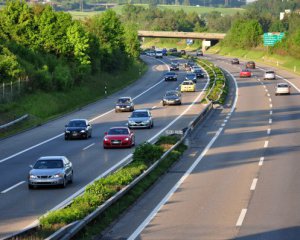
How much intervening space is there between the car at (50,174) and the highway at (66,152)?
0.92 ft

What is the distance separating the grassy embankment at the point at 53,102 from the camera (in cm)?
6292

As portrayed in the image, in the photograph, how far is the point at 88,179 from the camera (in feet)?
114

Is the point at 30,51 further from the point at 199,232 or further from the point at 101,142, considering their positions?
the point at 199,232

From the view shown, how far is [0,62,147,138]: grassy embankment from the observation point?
62.9 m

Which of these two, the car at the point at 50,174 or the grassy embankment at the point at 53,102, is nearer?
the car at the point at 50,174

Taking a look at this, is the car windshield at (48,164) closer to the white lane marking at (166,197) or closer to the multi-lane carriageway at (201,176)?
the multi-lane carriageway at (201,176)

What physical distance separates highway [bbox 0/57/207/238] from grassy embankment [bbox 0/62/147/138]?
119cm

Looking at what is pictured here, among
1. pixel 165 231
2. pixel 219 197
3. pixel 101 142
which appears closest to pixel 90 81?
pixel 101 142

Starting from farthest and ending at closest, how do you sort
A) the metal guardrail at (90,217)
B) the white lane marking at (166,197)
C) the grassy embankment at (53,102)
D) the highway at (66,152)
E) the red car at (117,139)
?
the grassy embankment at (53,102) < the red car at (117,139) < the highway at (66,152) < the white lane marking at (166,197) < the metal guardrail at (90,217)

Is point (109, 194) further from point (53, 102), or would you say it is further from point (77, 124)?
point (53, 102)

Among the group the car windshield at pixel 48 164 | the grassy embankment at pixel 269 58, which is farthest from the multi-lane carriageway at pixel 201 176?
the grassy embankment at pixel 269 58

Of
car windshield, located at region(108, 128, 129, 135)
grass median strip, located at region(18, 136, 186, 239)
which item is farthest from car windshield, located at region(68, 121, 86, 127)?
grass median strip, located at region(18, 136, 186, 239)

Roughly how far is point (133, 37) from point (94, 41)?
4241cm

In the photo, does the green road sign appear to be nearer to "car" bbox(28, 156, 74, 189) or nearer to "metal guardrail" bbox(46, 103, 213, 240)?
"metal guardrail" bbox(46, 103, 213, 240)
